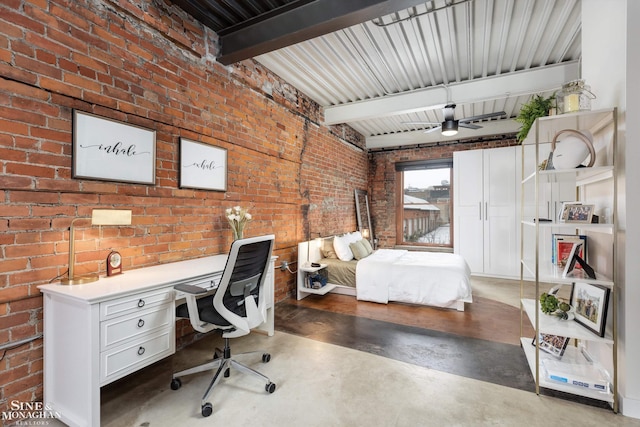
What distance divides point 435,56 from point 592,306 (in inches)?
116

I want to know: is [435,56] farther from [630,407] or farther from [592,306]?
[630,407]

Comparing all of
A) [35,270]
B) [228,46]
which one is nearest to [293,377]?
[35,270]

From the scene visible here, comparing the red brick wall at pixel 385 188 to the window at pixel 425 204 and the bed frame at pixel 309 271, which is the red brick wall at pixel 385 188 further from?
the bed frame at pixel 309 271

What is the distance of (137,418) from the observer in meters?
1.76

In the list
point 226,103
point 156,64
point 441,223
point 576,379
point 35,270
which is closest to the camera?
point 35,270

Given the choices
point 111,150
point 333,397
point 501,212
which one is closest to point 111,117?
point 111,150

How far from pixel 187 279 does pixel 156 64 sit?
1.85 meters

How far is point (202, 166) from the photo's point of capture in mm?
2785

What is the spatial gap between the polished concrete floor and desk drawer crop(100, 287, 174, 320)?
70 centimetres

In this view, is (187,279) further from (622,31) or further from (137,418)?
(622,31)

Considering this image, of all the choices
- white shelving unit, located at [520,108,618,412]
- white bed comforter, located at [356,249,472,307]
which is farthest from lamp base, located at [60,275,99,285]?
white bed comforter, located at [356,249,472,307]

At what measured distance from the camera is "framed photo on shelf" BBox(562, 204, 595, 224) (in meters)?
1.93

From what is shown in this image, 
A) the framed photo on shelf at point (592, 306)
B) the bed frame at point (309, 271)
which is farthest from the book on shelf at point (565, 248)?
the bed frame at point (309, 271)

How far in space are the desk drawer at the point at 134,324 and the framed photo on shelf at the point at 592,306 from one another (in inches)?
115
